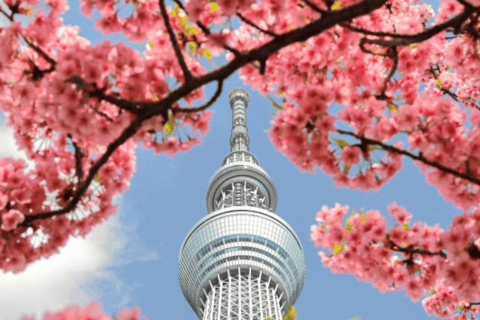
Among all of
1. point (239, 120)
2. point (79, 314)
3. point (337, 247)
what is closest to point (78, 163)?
point (79, 314)

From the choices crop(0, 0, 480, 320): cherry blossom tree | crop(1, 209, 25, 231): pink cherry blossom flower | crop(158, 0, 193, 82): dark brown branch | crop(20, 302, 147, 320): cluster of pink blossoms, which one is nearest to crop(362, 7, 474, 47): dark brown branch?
crop(0, 0, 480, 320): cherry blossom tree

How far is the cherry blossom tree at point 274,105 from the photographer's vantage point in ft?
12.7

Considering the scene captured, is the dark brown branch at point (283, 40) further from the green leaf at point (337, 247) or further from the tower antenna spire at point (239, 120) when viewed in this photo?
the tower antenna spire at point (239, 120)

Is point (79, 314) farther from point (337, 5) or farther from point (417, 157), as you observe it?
point (337, 5)

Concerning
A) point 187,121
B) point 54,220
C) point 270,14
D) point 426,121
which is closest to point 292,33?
point 270,14

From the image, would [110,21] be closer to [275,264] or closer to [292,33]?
[292,33]

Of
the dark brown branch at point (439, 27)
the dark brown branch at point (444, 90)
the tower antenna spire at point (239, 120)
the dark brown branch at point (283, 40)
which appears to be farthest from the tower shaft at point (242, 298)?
the dark brown branch at point (283, 40)

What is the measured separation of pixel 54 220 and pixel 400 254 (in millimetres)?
4094

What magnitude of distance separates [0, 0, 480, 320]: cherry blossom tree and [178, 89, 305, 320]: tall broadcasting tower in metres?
67.5

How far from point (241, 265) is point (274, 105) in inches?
2897

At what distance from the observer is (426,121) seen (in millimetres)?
4605

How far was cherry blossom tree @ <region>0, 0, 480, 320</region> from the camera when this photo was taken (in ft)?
12.7

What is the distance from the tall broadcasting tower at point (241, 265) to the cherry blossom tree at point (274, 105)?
67481 mm

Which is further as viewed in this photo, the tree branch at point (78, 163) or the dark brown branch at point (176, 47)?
the tree branch at point (78, 163)
